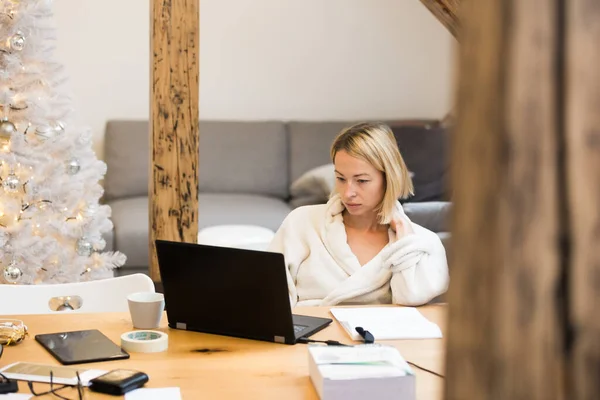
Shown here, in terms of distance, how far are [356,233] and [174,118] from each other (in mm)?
807

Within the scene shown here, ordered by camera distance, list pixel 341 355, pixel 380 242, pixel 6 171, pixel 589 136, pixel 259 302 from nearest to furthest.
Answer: pixel 589 136, pixel 341 355, pixel 259 302, pixel 380 242, pixel 6 171

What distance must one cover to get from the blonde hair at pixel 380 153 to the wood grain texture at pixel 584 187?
1941 millimetres

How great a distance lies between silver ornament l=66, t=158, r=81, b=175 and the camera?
332 centimetres

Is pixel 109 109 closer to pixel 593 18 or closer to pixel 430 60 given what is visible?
pixel 430 60

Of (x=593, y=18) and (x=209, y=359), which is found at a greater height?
(x=593, y=18)

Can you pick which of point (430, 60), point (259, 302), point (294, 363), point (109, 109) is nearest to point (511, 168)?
point (294, 363)

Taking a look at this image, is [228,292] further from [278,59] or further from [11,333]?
[278,59]

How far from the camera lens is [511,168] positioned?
0.58 metres

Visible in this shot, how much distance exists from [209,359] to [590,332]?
123cm

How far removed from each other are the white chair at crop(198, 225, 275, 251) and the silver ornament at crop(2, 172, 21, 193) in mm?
1247

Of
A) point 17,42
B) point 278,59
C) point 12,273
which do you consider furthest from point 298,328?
point 278,59

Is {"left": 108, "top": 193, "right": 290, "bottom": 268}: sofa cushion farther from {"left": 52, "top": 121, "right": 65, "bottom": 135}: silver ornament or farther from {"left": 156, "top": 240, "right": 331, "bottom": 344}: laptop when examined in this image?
{"left": 156, "top": 240, "right": 331, "bottom": 344}: laptop

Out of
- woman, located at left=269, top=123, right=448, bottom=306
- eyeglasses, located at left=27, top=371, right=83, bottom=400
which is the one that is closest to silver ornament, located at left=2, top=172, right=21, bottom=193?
woman, located at left=269, top=123, right=448, bottom=306

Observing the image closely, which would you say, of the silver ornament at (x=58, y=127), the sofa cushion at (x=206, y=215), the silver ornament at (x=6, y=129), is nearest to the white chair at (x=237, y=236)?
the sofa cushion at (x=206, y=215)
